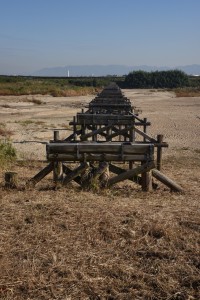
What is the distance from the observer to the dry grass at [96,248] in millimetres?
4654

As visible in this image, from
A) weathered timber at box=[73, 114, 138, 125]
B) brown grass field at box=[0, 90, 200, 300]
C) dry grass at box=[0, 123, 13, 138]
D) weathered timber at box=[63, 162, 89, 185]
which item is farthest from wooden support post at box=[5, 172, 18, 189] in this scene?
dry grass at box=[0, 123, 13, 138]

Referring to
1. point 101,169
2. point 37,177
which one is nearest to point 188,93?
point 101,169

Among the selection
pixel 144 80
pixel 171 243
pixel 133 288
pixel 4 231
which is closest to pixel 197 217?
pixel 171 243

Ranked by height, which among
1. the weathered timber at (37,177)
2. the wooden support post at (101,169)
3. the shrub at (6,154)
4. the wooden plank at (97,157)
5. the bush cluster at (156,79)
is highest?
the bush cluster at (156,79)

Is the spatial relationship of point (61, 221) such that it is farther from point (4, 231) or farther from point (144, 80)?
point (144, 80)

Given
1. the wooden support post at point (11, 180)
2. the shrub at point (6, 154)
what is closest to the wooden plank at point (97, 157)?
the wooden support post at point (11, 180)

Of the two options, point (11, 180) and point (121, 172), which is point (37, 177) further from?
point (121, 172)

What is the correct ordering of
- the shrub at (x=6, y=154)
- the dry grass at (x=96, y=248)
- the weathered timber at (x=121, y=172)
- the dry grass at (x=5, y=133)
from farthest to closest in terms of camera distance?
1. the dry grass at (x=5, y=133)
2. the shrub at (x=6, y=154)
3. the weathered timber at (x=121, y=172)
4. the dry grass at (x=96, y=248)

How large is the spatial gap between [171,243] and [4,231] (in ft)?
7.33

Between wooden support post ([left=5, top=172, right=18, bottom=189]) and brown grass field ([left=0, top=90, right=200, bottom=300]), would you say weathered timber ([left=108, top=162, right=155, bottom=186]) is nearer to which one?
brown grass field ([left=0, top=90, right=200, bottom=300])

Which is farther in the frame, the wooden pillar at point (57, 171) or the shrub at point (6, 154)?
the shrub at point (6, 154)

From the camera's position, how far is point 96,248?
5.51 m

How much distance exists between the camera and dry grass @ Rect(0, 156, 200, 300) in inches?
183

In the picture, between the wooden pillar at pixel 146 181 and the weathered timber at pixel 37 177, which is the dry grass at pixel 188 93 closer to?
the wooden pillar at pixel 146 181
